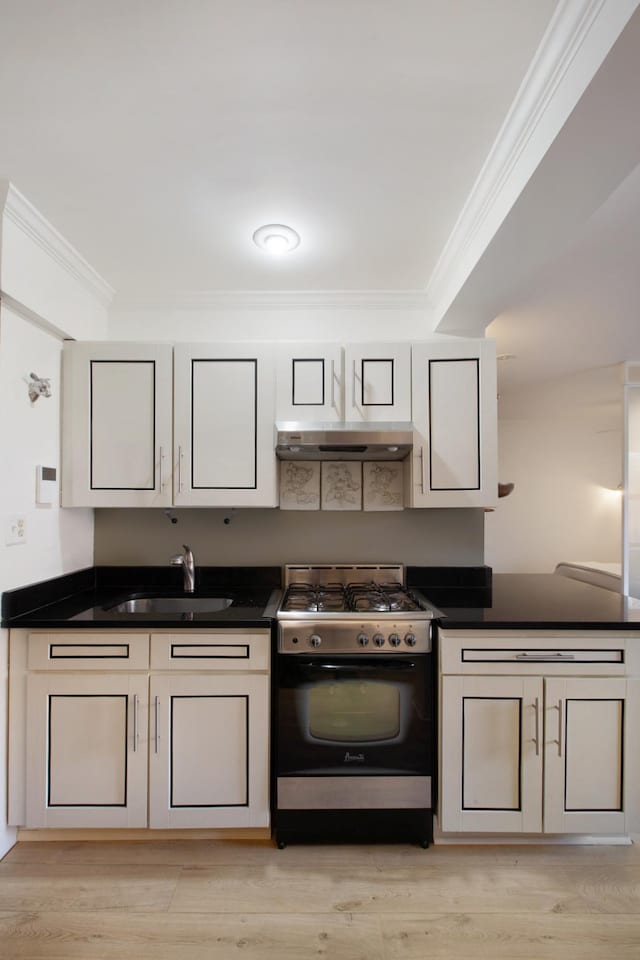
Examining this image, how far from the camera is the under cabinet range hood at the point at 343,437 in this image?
2289 mm

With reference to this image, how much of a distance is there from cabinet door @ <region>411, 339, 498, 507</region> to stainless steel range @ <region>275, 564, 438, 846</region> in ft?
2.21

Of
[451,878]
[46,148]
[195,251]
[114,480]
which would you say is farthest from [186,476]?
[451,878]

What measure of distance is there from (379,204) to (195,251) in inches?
34.6

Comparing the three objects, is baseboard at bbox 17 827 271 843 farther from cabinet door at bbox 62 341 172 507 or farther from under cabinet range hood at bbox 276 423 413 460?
under cabinet range hood at bbox 276 423 413 460

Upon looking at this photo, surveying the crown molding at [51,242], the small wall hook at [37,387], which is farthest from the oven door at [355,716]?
the crown molding at [51,242]

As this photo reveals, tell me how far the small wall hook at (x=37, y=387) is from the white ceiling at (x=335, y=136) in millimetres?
633

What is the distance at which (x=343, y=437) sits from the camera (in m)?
2.29

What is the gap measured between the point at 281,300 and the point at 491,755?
2.38 metres

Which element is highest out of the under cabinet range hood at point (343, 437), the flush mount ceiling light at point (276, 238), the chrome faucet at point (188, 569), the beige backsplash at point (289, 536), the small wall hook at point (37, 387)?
the flush mount ceiling light at point (276, 238)

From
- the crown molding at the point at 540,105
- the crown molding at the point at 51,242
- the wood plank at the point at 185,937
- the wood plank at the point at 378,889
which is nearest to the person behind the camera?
the crown molding at the point at 540,105

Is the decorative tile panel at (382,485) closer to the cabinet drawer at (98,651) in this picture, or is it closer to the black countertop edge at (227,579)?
the black countertop edge at (227,579)

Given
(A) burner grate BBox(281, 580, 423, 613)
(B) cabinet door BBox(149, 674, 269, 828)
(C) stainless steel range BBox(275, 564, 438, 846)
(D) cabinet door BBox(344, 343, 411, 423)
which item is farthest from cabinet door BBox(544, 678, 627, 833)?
(D) cabinet door BBox(344, 343, 411, 423)

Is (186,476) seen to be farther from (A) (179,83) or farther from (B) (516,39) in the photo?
(B) (516,39)

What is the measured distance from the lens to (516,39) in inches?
48.7
